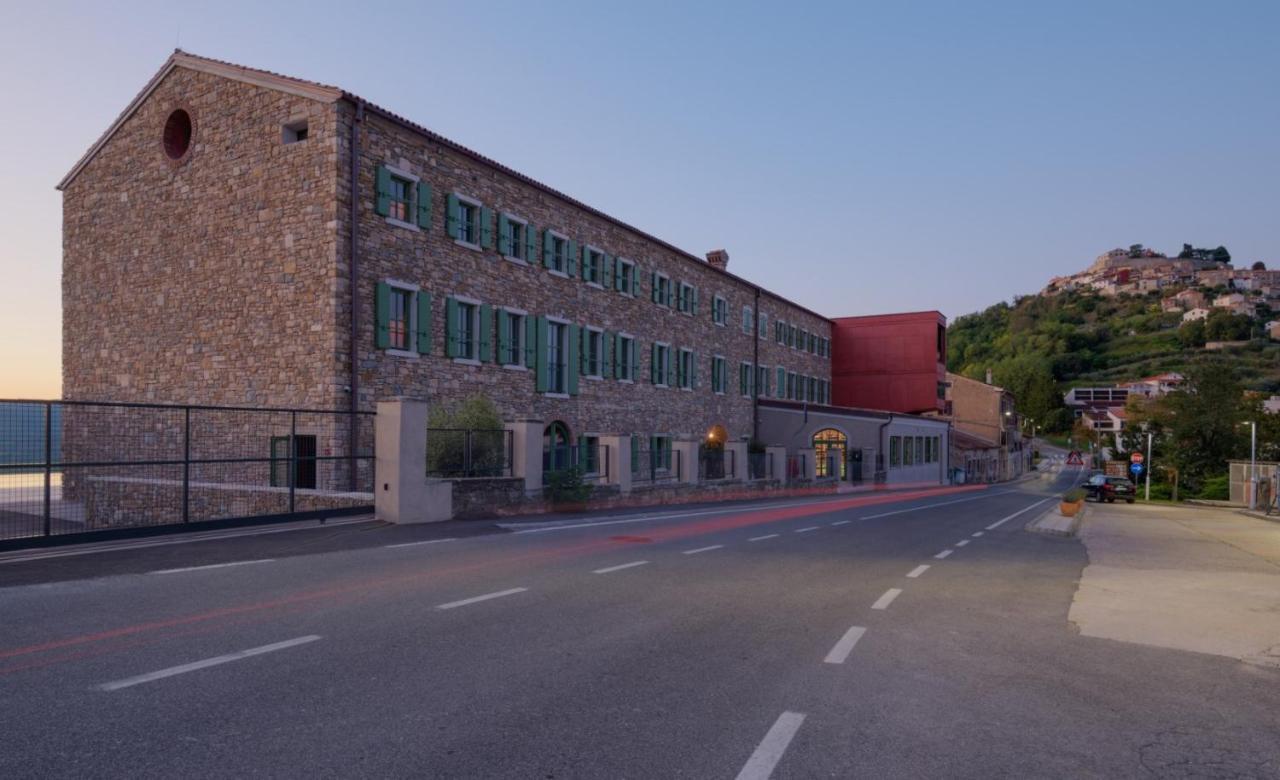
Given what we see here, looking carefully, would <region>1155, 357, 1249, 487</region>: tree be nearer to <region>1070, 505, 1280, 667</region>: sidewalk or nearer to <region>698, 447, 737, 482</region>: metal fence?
<region>698, 447, 737, 482</region>: metal fence

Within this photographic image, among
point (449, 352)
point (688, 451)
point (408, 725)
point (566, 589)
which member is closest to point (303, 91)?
point (449, 352)

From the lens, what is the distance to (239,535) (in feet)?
43.8

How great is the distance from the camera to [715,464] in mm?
30469

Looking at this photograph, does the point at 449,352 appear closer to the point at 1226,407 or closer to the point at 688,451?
the point at 688,451

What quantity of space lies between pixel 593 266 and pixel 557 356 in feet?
14.5

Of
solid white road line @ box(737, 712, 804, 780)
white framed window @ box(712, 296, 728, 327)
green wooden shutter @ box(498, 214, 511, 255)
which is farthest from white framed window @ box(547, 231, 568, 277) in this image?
solid white road line @ box(737, 712, 804, 780)

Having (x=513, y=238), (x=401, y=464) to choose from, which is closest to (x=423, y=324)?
(x=513, y=238)

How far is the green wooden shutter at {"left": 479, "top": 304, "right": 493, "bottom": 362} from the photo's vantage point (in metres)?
25.3

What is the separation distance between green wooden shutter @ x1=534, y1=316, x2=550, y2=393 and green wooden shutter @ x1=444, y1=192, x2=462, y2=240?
4605 mm

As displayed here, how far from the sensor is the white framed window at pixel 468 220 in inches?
965

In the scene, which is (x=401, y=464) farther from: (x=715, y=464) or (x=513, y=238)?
(x=715, y=464)

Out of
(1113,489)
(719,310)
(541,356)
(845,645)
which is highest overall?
(719,310)

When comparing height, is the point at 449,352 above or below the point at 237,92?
below

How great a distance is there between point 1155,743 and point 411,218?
21625mm
